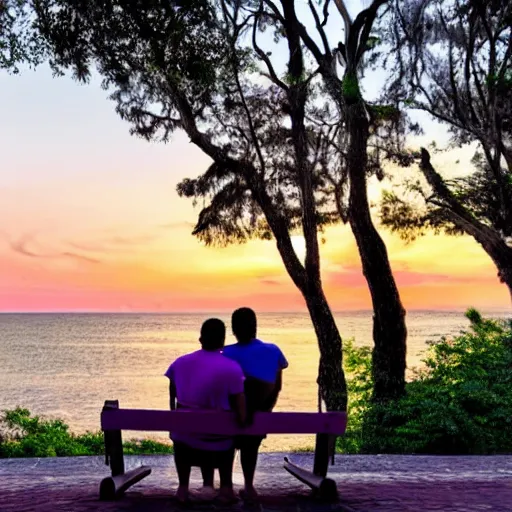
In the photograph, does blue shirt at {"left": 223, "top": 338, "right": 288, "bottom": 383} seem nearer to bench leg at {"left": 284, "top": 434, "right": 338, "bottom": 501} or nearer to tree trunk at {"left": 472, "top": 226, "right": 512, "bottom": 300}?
bench leg at {"left": 284, "top": 434, "right": 338, "bottom": 501}

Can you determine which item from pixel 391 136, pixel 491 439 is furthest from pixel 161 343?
pixel 491 439

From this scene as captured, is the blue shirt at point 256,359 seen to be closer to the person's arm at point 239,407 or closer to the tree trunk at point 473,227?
the person's arm at point 239,407

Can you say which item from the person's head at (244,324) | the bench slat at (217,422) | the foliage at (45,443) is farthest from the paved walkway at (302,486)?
the foliage at (45,443)

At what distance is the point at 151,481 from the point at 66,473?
1134 mm

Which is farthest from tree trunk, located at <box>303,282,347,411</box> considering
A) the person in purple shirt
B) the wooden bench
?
the person in purple shirt

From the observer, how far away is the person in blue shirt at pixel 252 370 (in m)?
6.50

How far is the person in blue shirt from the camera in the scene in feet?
21.3

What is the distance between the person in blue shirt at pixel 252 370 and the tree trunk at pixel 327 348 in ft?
35.2

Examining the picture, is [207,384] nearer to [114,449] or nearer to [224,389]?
[224,389]

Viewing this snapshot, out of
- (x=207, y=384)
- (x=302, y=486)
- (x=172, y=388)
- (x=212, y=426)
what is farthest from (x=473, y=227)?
(x=212, y=426)

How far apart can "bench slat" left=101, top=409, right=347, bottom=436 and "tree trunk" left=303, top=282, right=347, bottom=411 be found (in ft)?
35.7

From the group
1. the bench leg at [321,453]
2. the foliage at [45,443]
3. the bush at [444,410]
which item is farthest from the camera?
the foliage at [45,443]

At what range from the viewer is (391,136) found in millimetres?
19625

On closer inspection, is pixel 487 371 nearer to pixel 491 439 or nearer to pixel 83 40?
pixel 491 439
